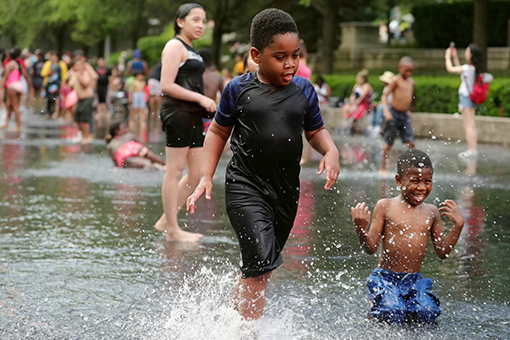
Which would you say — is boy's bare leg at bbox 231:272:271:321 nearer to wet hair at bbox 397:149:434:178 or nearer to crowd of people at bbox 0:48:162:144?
wet hair at bbox 397:149:434:178

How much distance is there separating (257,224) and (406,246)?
1070 mm

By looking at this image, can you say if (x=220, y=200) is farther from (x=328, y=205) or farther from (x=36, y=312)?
(x=36, y=312)

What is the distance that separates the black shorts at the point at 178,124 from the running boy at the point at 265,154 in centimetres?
238

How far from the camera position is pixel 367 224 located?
14.7ft

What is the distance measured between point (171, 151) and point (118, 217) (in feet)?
5.16

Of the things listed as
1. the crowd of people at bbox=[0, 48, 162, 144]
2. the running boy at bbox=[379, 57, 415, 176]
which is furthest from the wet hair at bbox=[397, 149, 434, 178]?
the crowd of people at bbox=[0, 48, 162, 144]

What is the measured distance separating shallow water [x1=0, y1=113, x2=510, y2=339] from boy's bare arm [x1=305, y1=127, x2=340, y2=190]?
0.89m

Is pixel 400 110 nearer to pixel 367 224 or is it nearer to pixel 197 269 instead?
pixel 197 269

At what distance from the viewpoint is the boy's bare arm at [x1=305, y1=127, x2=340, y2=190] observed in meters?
4.19

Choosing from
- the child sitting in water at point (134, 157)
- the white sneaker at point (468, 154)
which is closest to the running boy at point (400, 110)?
the white sneaker at point (468, 154)

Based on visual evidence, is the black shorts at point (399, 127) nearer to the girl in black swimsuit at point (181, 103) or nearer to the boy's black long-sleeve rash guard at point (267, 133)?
the girl in black swimsuit at point (181, 103)

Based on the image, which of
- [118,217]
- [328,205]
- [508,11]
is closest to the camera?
[118,217]

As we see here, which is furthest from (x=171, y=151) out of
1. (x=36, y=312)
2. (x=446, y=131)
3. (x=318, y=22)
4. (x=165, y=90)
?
(x=318, y=22)

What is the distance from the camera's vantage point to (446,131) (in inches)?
697
